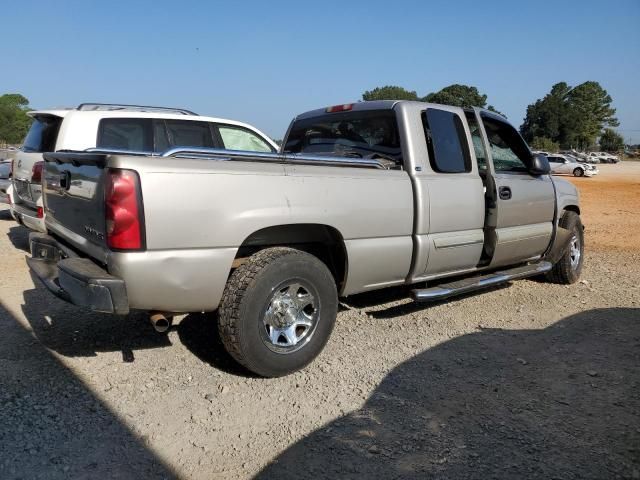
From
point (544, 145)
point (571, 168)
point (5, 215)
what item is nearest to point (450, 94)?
point (544, 145)

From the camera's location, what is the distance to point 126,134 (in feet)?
21.6

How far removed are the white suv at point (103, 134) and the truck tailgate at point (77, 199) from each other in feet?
6.69

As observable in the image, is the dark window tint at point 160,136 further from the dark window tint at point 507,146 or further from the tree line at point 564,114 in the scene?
the tree line at point 564,114

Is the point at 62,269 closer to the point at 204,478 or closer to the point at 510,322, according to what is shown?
the point at 204,478

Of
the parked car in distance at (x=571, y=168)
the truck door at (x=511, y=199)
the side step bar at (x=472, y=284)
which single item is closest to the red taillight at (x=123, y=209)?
the side step bar at (x=472, y=284)

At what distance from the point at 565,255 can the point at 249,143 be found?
4478mm

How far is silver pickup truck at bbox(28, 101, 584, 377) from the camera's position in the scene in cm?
302

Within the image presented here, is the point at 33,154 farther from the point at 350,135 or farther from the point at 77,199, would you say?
the point at 350,135

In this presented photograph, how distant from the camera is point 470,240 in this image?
15.6 feet

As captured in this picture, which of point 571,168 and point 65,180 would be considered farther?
point 571,168

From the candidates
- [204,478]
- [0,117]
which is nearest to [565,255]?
[204,478]

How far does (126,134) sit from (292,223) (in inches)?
156

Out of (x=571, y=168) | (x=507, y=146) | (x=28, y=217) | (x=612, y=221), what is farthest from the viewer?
(x=571, y=168)

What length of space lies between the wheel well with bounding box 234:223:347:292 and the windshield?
1007 millimetres
